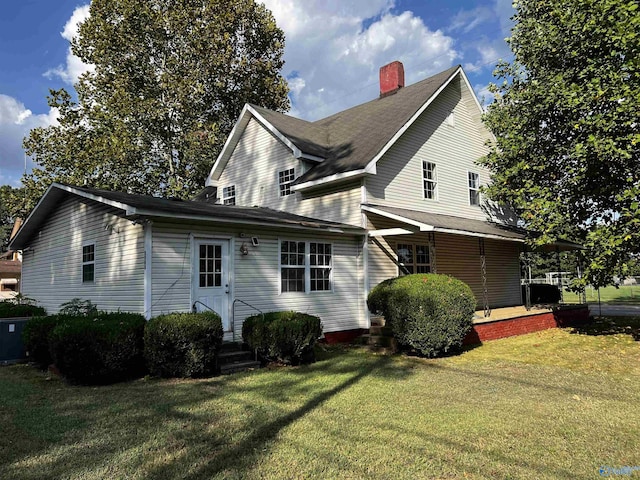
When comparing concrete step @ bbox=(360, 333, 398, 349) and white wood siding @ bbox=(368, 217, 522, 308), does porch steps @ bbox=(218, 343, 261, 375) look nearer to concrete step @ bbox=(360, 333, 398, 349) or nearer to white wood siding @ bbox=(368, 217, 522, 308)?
concrete step @ bbox=(360, 333, 398, 349)

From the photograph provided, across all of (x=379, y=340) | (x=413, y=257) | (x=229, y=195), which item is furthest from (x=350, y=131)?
(x=379, y=340)

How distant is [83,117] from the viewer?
2302 centimetres

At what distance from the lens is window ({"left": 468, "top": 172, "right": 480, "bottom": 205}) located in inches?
638

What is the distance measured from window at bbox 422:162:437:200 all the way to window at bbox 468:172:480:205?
223cm

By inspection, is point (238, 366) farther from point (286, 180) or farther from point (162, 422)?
point (286, 180)

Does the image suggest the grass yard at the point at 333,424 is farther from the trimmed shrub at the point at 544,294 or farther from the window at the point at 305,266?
the trimmed shrub at the point at 544,294

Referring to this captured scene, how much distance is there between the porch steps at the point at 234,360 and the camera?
8.26 meters

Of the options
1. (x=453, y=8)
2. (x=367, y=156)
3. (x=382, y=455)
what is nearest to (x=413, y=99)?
(x=367, y=156)

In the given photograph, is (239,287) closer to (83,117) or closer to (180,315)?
(180,315)

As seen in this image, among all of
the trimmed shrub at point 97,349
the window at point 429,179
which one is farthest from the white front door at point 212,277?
the window at point 429,179

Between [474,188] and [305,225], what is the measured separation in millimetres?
8732

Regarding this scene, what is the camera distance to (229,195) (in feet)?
56.6

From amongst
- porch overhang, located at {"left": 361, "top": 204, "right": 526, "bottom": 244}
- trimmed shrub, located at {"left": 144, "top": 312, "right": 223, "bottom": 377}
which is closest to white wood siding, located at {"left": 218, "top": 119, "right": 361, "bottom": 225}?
porch overhang, located at {"left": 361, "top": 204, "right": 526, "bottom": 244}

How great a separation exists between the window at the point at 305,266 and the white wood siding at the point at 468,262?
139cm
